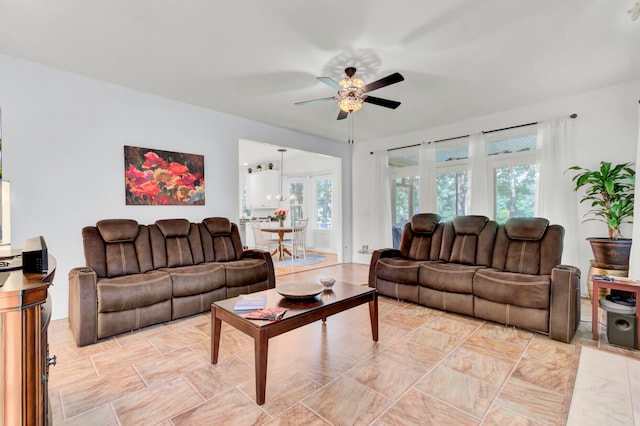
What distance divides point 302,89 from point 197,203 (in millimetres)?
2072

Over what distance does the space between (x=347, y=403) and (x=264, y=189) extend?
7171 millimetres

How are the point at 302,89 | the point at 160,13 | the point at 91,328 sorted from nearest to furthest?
the point at 160,13, the point at 91,328, the point at 302,89

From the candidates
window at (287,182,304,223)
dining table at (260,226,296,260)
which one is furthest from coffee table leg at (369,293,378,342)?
window at (287,182,304,223)

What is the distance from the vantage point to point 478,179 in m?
4.70

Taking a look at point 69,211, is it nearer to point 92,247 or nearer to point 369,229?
point 92,247

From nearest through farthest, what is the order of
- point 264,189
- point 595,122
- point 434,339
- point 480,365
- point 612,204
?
point 480,365 < point 434,339 < point 612,204 < point 595,122 < point 264,189

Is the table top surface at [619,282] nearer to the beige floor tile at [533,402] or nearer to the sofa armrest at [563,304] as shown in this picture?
the sofa armrest at [563,304]

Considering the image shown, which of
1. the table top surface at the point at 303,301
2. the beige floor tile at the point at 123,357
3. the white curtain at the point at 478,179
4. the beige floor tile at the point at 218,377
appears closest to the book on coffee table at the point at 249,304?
the table top surface at the point at 303,301

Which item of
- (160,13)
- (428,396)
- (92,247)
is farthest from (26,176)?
(428,396)

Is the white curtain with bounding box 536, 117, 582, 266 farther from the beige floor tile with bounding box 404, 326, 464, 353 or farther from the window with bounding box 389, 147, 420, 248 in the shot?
the beige floor tile with bounding box 404, 326, 464, 353

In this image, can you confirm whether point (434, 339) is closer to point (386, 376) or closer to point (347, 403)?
point (386, 376)

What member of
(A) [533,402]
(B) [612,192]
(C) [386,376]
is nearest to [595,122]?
(B) [612,192]

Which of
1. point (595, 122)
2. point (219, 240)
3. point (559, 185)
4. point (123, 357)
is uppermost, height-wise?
point (595, 122)

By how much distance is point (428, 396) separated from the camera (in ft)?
6.11
